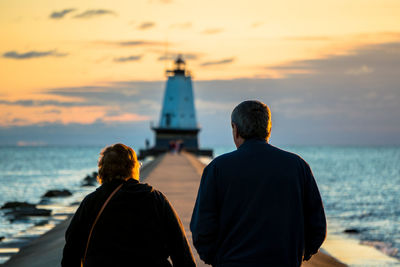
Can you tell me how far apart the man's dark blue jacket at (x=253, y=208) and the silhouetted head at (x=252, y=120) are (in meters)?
0.06

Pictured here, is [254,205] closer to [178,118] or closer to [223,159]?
[223,159]

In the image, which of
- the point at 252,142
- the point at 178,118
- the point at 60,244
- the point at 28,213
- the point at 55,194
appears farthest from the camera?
the point at 178,118

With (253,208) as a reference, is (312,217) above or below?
below

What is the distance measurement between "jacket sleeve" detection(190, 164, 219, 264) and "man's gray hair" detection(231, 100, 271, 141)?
30 centimetres

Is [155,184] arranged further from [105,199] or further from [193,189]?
[105,199]

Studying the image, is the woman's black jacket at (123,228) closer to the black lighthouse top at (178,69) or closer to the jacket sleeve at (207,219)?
the jacket sleeve at (207,219)

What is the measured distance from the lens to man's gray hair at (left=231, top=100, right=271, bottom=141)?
3305mm

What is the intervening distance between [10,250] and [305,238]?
9376 mm

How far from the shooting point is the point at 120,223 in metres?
3.37

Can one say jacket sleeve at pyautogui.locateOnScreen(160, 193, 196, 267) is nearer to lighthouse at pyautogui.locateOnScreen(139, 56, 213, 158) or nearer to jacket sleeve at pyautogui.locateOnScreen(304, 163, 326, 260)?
jacket sleeve at pyautogui.locateOnScreen(304, 163, 326, 260)

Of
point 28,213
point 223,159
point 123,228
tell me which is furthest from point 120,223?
point 28,213

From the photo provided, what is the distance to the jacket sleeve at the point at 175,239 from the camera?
137 inches

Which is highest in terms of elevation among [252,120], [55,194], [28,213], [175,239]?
[252,120]

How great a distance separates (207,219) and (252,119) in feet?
2.02
